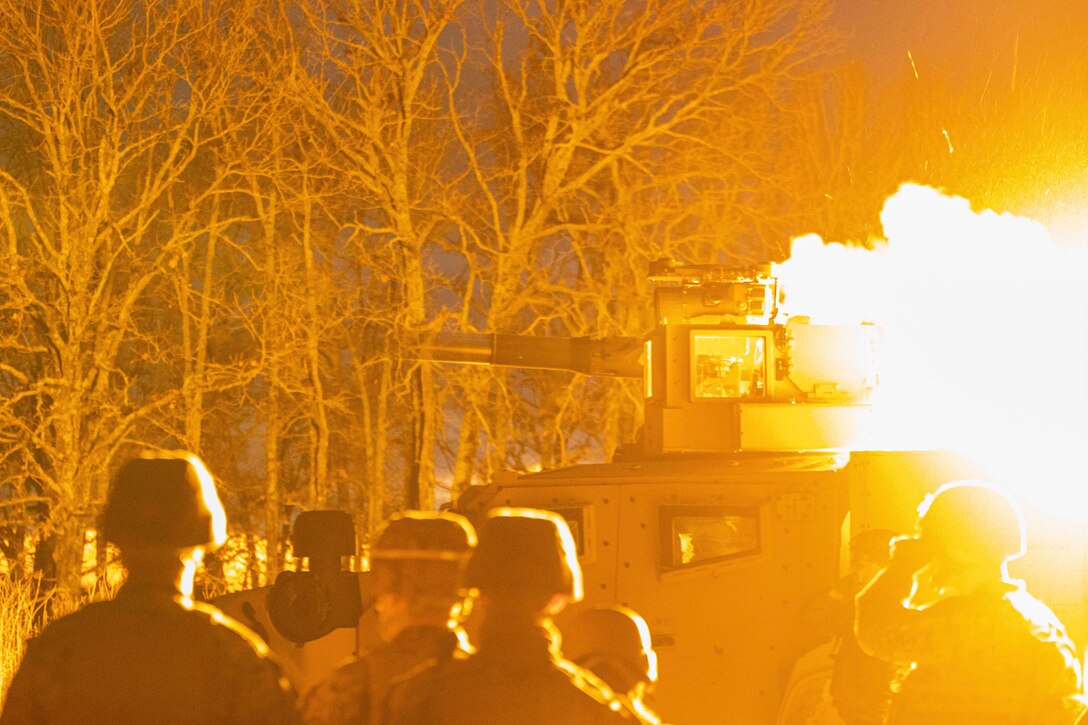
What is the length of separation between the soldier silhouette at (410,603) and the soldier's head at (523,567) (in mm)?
351

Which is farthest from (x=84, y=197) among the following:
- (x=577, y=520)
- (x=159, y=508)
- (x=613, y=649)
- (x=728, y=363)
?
(x=159, y=508)

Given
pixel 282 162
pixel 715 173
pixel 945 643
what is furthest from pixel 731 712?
pixel 282 162

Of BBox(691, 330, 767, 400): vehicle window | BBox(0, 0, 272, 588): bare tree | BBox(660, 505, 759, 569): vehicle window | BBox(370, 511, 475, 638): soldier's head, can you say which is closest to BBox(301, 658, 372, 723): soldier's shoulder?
BBox(370, 511, 475, 638): soldier's head

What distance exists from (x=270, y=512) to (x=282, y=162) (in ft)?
18.4

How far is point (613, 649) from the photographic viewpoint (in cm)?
422

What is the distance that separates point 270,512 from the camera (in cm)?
2316

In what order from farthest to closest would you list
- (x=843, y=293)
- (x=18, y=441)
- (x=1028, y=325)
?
(x=18, y=441), (x=843, y=293), (x=1028, y=325)

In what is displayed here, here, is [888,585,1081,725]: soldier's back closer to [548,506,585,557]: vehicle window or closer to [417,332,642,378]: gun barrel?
[548,506,585,557]: vehicle window

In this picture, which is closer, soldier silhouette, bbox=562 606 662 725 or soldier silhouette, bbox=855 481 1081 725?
soldier silhouette, bbox=855 481 1081 725

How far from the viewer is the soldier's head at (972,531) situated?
4.04 meters

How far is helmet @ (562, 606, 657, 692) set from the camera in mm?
4195

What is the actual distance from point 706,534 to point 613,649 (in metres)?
3.81

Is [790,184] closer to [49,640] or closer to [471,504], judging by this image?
[471,504]

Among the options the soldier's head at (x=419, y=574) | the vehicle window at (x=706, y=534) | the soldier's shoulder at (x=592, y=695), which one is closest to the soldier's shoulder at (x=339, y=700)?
the soldier's head at (x=419, y=574)
